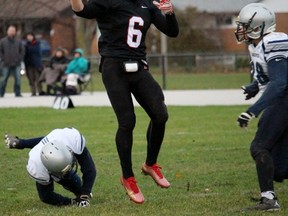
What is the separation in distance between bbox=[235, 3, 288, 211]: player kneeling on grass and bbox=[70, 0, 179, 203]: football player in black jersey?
2.72 feet

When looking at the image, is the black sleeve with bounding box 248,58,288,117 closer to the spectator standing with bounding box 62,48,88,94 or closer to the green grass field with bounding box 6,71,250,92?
the spectator standing with bounding box 62,48,88,94

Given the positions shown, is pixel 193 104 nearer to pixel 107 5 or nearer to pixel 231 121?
pixel 231 121

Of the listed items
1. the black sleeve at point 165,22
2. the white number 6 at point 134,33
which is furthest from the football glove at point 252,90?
the white number 6 at point 134,33

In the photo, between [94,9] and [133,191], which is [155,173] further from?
[94,9]

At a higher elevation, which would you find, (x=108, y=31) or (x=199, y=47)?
(x=108, y=31)

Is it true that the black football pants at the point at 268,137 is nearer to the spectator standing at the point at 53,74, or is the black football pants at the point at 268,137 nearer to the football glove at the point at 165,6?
the football glove at the point at 165,6

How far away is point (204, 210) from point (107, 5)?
187 cm

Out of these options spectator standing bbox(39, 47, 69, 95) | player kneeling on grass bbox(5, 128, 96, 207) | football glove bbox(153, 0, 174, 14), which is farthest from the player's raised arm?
spectator standing bbox(39, 47, 69, 95)

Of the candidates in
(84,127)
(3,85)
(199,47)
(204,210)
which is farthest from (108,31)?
(199,47)

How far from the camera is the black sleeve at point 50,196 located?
747cm

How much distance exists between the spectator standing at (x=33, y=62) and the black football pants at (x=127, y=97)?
15.8m

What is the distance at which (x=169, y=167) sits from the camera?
9.91m

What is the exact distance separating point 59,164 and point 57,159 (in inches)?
1.9

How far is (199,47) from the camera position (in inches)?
1457
